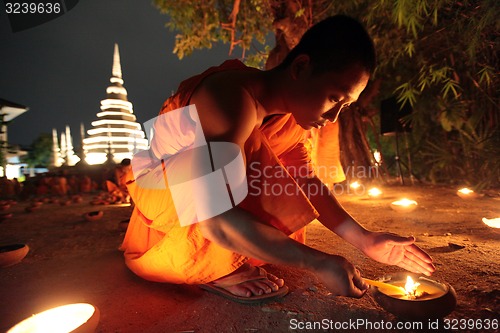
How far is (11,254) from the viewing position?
1940 millimetres

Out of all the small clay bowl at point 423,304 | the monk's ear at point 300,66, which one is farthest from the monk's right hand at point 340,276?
the monk's ear at point 300,66

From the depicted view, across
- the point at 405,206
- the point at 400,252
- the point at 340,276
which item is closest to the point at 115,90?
the point at 405,206

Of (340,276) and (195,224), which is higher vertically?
(195,224)

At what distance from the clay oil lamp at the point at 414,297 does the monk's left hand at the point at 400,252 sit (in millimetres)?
106

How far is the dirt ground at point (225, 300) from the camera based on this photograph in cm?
121

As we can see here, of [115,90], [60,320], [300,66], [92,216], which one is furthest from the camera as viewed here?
[115,90]

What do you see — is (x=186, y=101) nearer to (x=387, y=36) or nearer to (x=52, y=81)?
(x=387, y=36)

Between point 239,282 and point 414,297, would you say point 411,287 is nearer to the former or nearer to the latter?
point 414,297

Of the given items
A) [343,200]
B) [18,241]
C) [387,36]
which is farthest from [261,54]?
[18,241]

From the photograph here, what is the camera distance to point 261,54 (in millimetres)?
7613

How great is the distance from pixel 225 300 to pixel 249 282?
15 centimetres

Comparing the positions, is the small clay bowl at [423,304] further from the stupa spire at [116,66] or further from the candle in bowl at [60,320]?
the stupa spire at [116,66]

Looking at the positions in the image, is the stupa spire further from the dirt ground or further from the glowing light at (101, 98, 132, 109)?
the dirt ground

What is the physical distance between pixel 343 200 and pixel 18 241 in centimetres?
418
